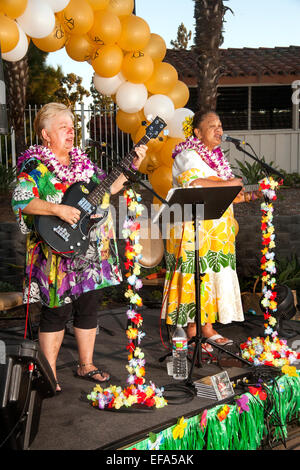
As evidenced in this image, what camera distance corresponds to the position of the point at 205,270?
403 cm

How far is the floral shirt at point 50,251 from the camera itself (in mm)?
3131

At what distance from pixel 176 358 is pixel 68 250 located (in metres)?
1.04

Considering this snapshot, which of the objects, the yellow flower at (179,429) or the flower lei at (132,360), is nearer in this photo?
the yellow flower at (179,429)

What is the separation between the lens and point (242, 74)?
1052 centimetres

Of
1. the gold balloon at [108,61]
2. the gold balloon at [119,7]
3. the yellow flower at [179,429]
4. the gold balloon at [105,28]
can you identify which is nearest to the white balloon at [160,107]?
the gold balloon at [108,61]

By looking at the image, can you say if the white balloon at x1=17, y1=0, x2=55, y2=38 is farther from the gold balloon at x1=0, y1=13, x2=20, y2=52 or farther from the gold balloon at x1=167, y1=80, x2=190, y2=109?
the gold balloon at x1=167, y1=80, x2=190, y2=109

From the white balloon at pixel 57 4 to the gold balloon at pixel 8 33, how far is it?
38 cm

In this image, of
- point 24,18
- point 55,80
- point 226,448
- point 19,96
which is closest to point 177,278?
point 226,448

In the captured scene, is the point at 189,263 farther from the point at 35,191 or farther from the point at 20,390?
the point at 20,390

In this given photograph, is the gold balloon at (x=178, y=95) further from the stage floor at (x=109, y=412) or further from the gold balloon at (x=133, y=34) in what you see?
the stage floor at (x=109, y=412)

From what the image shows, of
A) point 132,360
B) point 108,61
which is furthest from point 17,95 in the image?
point 132,360

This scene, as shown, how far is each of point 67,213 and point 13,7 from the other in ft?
6.95

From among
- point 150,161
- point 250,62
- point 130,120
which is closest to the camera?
point 130,120

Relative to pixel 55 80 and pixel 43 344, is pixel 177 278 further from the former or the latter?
pixel 55 80
